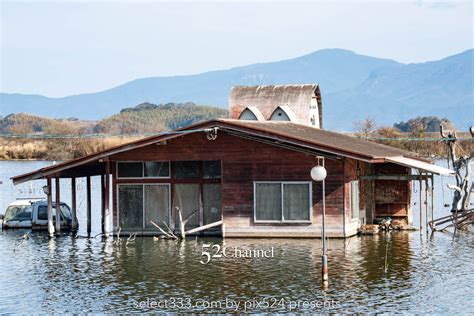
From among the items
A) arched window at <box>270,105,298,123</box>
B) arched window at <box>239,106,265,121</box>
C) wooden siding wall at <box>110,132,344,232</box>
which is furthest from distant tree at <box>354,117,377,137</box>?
wooden siding wall at <box>110,132,344,232</box>

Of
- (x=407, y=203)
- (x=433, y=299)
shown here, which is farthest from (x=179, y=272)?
(x=407, y=203)

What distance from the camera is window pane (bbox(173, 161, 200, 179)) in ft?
131

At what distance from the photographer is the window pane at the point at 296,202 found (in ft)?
124

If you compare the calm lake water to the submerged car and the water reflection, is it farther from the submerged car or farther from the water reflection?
the submerged car

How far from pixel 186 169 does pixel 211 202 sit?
5.49ft

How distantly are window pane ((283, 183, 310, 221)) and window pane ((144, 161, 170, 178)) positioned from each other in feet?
16.7

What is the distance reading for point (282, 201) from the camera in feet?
124

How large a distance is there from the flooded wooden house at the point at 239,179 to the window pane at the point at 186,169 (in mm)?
40

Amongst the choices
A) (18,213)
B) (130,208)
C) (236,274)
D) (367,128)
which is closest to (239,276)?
(236,274)

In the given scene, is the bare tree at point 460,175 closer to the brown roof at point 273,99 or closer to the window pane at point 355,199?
the window pane at point 355,199

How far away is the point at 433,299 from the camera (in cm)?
2577

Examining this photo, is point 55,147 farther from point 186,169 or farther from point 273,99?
point 186,169

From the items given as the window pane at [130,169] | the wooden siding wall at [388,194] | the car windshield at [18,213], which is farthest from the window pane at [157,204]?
the wooden siding wall at [388,194]

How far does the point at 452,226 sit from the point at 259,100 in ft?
67.4
